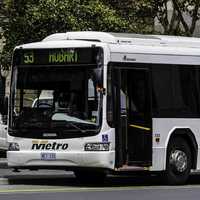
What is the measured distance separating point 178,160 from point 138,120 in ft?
4.54

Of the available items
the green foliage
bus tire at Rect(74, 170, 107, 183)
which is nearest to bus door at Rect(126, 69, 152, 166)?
bus tire at Rect(74, 170, 107, 183)

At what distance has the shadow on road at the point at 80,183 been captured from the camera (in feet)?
55.6

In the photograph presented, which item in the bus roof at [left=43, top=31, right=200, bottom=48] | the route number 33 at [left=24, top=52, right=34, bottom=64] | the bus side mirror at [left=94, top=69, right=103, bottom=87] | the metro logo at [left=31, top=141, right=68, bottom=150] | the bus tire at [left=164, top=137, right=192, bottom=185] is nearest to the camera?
the bus side mirror at [left=94, top=69, right=103, bottom=87]

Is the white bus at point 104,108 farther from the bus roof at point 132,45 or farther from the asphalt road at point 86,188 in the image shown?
the asphalt road at point 86,188

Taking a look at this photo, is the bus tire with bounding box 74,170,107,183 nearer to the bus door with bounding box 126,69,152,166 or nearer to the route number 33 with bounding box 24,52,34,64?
the bus door with bounding box 126,69,152,166

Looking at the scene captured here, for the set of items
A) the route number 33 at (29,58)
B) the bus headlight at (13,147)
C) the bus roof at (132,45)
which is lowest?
the bus headlight at (13,147)

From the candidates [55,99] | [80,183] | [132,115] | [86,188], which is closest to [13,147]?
[55,99]

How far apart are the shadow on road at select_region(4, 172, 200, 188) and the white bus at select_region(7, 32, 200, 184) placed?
47 centimetres

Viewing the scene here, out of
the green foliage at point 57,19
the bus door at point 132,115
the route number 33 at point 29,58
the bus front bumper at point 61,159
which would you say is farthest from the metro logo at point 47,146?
the green foliage at point 57,19

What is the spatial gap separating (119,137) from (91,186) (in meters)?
1.42

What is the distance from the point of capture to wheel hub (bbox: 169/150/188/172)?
16953 mm

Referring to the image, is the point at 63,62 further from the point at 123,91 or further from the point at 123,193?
the point at 123,193

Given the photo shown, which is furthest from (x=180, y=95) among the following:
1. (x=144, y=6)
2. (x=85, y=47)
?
(x=144, y=6)

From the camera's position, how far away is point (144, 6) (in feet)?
91.9
